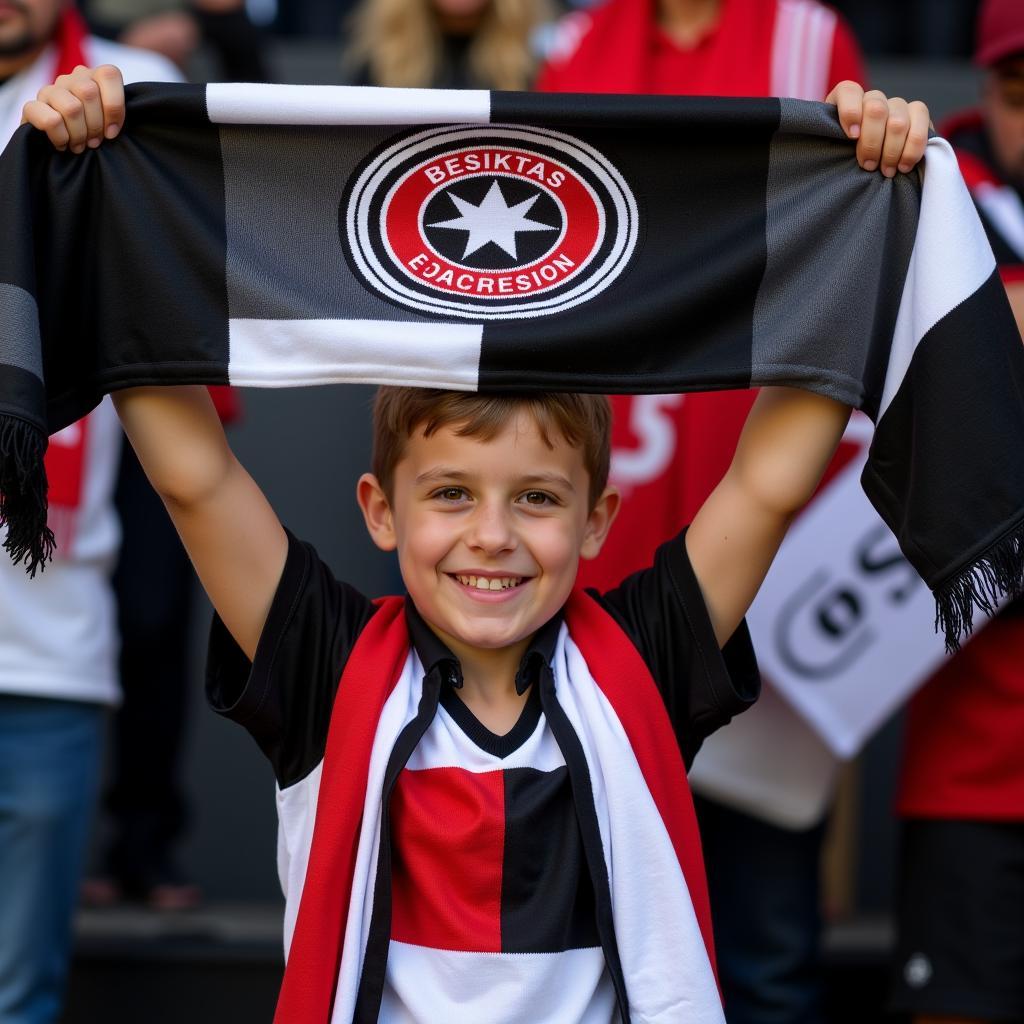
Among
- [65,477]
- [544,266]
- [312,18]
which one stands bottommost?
[65,477]

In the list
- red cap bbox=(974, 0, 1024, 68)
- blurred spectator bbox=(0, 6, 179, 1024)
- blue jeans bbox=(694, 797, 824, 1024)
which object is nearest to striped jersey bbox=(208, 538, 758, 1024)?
blurred spectator bbox=(0, 6, 179, 1024)

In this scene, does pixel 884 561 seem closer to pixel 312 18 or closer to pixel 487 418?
pixel 487 418

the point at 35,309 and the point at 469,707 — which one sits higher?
the point at 35,309

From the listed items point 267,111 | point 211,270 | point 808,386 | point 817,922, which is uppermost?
point 267,111

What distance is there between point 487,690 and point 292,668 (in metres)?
0.25

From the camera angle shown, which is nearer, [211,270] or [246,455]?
[211,270]

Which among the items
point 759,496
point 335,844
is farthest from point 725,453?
point 335,844

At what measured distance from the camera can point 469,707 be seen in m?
2.11

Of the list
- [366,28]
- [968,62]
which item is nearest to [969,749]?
[366,28]

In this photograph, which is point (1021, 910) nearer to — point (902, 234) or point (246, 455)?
point (902, 234)

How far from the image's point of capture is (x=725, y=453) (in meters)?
2.98

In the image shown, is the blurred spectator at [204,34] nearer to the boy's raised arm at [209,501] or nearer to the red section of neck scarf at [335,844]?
the boy's raised arm at [209,501]

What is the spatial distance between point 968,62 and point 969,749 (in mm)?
2792

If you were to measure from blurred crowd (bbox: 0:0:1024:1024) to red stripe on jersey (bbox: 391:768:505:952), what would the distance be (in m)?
0.93
